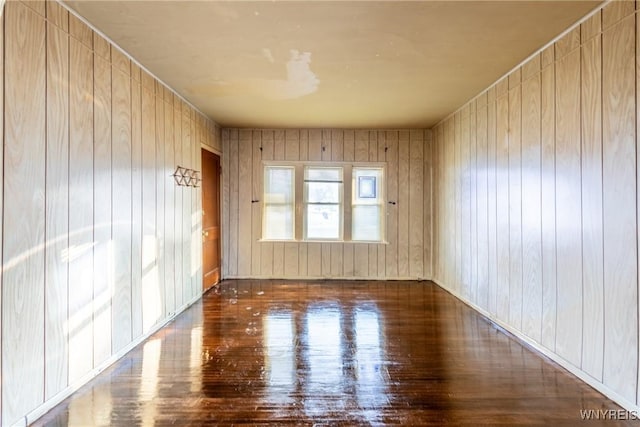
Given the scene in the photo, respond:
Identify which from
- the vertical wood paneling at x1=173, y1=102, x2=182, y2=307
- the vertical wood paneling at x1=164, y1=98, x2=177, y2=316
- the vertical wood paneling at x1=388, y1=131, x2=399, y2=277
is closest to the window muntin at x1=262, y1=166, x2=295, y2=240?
the vertical wood paneling at x1=388, y1=131, x2=399, y2=277

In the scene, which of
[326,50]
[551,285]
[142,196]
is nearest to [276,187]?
[142,196]

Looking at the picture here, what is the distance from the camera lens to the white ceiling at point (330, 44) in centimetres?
233

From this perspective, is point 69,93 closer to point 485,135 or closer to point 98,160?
point 98,160

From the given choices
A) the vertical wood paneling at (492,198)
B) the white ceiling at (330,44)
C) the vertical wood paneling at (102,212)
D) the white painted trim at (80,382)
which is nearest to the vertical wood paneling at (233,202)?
the white ceiling at (330,44)

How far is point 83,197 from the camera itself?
8.05ft

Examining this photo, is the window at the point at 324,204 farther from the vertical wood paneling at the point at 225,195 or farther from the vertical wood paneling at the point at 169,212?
the vertical wood paneling at the point at 169,212

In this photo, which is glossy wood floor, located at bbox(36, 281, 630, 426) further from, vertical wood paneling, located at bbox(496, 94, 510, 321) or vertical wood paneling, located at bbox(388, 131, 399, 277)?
vertical wood paneling, located at bbox(388, 131, 399, 277)

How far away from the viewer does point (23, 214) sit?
1.96m

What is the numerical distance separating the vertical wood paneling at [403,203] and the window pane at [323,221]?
1.09m

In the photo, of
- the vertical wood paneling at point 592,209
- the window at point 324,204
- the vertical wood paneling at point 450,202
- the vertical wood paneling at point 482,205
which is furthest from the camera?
the window at point 324,204

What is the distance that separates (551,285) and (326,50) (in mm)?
2694

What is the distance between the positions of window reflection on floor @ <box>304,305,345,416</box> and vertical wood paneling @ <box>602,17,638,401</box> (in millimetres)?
1764

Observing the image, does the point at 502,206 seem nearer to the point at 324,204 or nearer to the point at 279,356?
the point at 279,356

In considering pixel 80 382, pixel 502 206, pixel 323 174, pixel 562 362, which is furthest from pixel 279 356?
pixel 323 174
